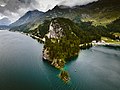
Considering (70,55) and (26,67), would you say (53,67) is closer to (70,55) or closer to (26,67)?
(26,67)

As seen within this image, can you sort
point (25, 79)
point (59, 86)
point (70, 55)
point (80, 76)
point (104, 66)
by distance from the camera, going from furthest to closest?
point (70, 55) < point (104, 66) < point (80, 76) < point (25, 79) < point (59, 86)

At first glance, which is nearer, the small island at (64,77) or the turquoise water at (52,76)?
the turquoise water at (52,76)

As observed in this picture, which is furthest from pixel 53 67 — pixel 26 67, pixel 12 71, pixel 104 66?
pixel 104 66

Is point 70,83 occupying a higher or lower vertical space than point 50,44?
lower

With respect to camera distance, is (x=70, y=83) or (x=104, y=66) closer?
(x=70, y=83)

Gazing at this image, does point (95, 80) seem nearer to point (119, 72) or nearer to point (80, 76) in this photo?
point (80, 76)

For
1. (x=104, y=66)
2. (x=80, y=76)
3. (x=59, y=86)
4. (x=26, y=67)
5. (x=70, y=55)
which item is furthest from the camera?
(x=70, y=55)

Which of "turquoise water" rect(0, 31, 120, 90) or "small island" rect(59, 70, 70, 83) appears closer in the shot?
"turquoise water" rect(0, 31, 120, 90)

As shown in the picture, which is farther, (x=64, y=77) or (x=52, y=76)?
(x=52, y=76)

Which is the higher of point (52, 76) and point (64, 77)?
point (64, 77)
